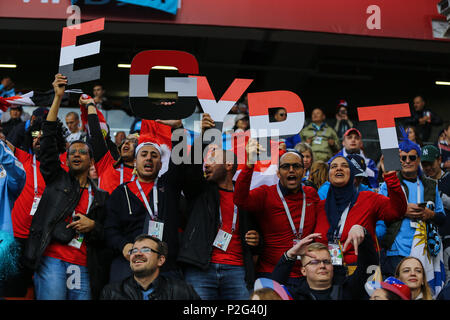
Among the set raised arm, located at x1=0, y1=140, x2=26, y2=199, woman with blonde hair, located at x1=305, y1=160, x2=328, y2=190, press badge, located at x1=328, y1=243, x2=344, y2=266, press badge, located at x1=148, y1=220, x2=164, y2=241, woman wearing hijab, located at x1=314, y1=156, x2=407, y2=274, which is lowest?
press badge, located at x1=328, y1=243, x2=344, y2=266

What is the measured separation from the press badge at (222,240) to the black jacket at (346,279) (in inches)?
17.6

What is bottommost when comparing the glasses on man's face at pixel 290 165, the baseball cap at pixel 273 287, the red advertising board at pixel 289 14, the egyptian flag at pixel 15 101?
the baseball cap at pixel 273 287

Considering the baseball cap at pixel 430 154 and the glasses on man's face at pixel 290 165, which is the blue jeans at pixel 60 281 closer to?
the glasses on man's face at pixel 290 165

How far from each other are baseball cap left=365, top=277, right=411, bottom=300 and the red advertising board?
665 centimetres

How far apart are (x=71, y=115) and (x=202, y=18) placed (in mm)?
2886

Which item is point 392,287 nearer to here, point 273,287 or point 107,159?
point 273,287

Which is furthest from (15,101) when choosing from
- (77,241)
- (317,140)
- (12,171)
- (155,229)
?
(317,140)

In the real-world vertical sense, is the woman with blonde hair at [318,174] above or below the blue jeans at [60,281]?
above

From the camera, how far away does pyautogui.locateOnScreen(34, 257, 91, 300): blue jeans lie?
179 inches

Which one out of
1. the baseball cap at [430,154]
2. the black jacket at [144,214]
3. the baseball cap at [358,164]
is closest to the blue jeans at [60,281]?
the black jacket at [144,214]

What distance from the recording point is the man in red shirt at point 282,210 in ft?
16.1

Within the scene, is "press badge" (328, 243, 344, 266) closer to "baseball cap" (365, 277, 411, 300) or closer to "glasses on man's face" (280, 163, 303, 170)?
"baseball cap" (365, 277, 411, 300)

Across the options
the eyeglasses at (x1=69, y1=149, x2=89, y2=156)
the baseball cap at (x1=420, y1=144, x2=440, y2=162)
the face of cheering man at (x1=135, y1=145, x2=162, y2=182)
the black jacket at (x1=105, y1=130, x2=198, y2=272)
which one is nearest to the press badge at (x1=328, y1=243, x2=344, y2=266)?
the black jacket at (x1=105, y1=130, x2=198, y2=272)

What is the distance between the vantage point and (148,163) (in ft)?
16.4
